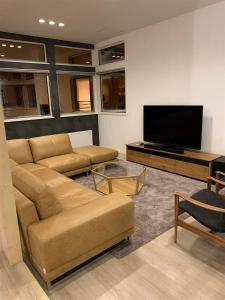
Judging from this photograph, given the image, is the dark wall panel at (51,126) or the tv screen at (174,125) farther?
the dark wall panel at (51,126)

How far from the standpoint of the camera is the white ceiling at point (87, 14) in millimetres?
3383

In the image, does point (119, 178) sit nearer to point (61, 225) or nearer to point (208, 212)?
point (208, 212)

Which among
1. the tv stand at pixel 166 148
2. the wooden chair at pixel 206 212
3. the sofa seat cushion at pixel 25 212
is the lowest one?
the wooden chair at pixel 206 212

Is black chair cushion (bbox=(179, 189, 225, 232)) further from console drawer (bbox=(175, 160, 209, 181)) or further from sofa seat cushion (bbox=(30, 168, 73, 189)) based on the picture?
sofa seat cushion (bbox=(30, 168, 73, 189))

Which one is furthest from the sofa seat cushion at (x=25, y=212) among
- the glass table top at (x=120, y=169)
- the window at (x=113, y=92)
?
the window at (x=113, y=92)

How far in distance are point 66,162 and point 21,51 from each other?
2753 mm

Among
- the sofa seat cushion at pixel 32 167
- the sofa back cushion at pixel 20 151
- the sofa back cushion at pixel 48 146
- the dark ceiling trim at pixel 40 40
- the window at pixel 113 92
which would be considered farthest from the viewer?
the window at pixel 113 92

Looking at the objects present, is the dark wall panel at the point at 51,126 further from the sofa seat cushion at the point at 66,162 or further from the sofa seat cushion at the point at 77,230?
the sofa seat cushion at the point at 77,230

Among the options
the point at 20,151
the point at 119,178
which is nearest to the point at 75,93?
the point at 20,151

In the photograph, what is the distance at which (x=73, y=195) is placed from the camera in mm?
2688

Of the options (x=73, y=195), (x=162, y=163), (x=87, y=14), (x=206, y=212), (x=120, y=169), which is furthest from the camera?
(x=162, y=163)

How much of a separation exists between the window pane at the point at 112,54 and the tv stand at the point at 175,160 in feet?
7.26

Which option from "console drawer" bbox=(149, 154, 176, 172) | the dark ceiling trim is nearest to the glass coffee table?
"console drawer" bbox=(149, 154, 176, 172)

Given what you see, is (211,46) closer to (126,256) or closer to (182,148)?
(182,148)
